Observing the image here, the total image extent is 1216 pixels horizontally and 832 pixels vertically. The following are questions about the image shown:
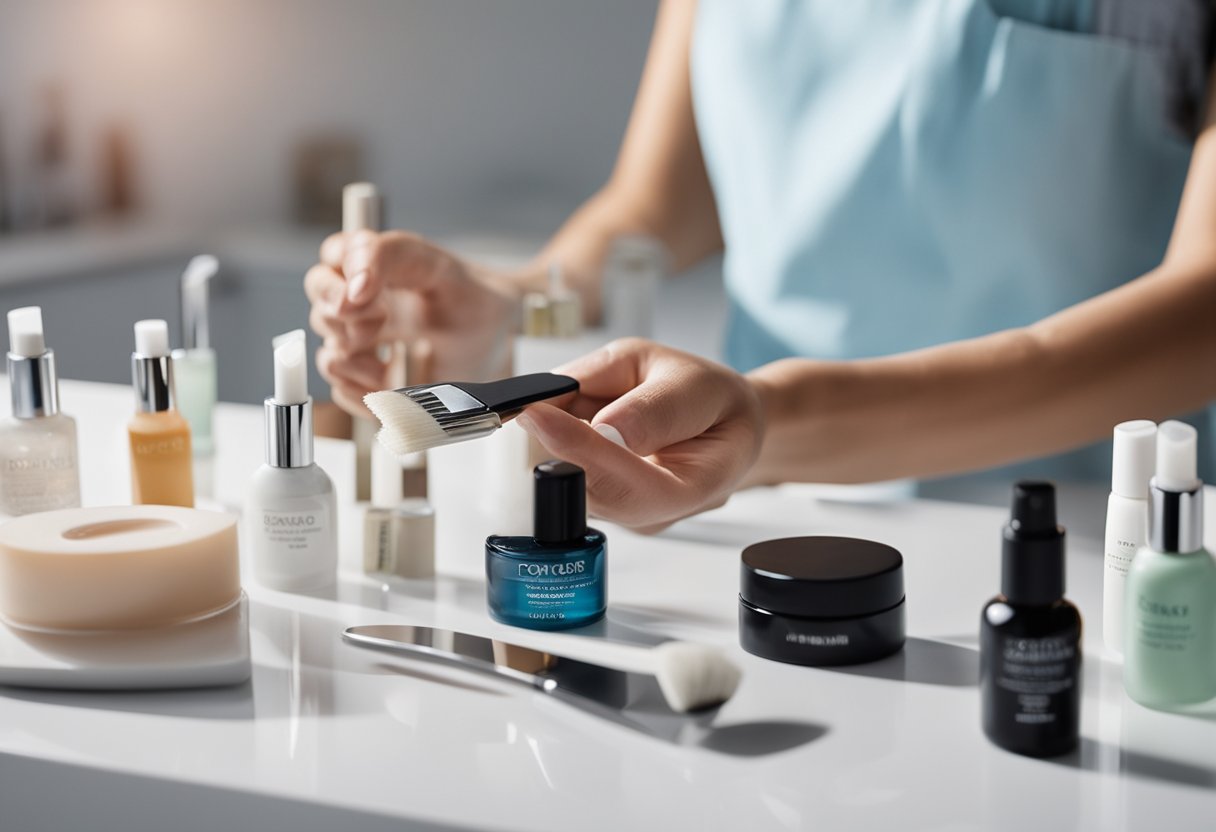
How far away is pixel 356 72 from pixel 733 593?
6.35 feet

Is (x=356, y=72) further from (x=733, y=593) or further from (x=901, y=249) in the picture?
(x=733, y=593)

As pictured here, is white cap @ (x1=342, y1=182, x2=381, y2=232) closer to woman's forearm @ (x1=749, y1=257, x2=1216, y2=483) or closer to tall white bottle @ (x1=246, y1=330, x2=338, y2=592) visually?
tall white bottle @ (x1=246, y1=330, x2=338, y2=592)

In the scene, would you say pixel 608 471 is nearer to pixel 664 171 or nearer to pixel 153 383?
pixel 153 383

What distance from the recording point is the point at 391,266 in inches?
37.1

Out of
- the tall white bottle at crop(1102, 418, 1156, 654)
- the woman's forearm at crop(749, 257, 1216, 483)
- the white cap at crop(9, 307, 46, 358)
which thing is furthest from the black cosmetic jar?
the white cap at crop(9, 307, 46, 358)

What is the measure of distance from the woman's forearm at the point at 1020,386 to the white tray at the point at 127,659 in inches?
14.4

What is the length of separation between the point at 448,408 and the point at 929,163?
1.95 feet

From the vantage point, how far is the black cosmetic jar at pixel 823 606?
→ 642 millimetres

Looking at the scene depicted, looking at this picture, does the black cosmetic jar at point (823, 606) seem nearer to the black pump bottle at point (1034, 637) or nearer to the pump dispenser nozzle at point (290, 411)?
the black pump bottle at point (1034, 637)

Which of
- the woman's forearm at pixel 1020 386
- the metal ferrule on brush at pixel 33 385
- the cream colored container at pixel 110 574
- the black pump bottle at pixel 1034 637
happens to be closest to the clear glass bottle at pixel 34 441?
the metal ferrule on brush at pixel 33 385

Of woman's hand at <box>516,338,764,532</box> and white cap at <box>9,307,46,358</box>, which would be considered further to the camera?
white cap at <box>9,307,46,358</box>

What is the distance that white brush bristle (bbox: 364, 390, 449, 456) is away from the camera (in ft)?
2.00

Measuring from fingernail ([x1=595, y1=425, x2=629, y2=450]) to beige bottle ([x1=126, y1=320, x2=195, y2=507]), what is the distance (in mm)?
313

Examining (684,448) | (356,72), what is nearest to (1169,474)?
(684,448)
